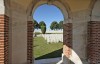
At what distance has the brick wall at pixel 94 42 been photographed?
7.44 metres

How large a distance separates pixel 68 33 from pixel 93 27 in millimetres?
1348

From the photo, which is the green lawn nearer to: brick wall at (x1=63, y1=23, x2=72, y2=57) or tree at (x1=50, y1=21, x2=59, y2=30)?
brick wall at (x1=63, y1=23, x2=72, y2=57)

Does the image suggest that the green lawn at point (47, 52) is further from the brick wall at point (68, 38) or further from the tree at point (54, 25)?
the tree at point (54, 25)

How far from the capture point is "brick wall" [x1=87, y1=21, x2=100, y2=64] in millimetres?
7445

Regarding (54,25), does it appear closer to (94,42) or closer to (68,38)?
(68,38)

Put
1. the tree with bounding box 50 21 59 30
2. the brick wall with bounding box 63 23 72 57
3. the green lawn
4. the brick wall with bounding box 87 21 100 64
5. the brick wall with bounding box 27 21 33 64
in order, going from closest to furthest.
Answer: the brick wall with bounding box 87 21 100 64 < the brick wall with bounding box 27 21 33 64 < the brick wall with bounding box 63 23 72 57 < the green lawn < the tree with bounding box 50 21 59 30

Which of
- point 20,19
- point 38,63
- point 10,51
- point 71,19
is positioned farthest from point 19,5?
point 38,63

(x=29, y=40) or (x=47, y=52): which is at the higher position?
(x=29, y=40)

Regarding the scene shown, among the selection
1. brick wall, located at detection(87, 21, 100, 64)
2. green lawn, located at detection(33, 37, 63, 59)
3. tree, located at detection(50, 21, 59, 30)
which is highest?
tree, located at detection(50, 21, 59, 30)

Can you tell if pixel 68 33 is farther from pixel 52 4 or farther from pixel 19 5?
pixel 19 5

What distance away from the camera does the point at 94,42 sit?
7551 millimetres

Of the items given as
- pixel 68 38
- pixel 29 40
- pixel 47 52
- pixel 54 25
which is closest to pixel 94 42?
pixel 68 38

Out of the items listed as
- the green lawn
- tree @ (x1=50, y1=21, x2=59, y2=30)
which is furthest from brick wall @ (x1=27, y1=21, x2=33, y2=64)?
tree @ (x1=50, y1=21, x2=59, y2=30)

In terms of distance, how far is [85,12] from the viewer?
789 cm
